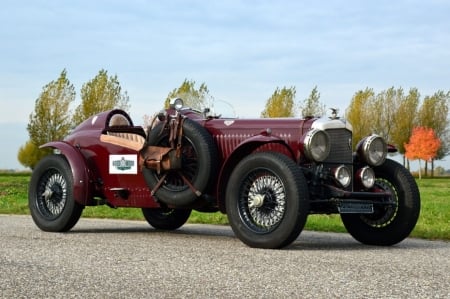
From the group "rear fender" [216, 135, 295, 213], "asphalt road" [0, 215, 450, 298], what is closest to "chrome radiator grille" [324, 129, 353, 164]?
"rear fender" [216, 135, 295, 213]

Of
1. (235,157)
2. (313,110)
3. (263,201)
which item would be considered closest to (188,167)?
(235,157)

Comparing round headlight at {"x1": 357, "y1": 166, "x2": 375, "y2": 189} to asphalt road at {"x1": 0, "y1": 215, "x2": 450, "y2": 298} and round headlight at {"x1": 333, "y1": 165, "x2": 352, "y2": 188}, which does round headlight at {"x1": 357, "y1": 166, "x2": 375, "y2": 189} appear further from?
asphalt road at {"x1": 0, "y1": 215, "x2": 450, "y2": 298}

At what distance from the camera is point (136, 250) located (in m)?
7.43

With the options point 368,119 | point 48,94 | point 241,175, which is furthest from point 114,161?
point 368,119

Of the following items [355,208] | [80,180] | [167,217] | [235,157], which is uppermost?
[235,157]

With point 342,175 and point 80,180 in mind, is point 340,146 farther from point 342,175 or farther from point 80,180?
point 80,180

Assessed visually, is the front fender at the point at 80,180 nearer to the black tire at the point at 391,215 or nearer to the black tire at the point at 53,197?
the black tire at the point at 53,197

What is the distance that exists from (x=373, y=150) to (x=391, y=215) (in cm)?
77


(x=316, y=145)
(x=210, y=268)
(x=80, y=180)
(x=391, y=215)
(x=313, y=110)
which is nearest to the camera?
(x=210, y=268)

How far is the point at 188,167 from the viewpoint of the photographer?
8.66 meters

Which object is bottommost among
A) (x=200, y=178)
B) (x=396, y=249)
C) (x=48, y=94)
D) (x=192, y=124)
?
(x=396, y=249)

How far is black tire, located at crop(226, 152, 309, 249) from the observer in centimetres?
743

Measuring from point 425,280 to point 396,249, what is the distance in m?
2.43

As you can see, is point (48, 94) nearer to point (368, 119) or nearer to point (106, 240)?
point (368, 119)
